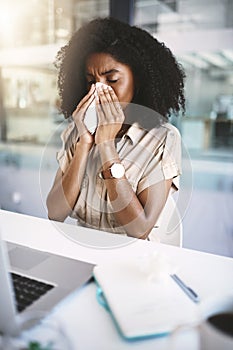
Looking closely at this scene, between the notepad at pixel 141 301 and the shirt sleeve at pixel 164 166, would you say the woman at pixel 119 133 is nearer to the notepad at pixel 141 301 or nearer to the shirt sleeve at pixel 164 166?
the shirt sleeve at pixel 164 166

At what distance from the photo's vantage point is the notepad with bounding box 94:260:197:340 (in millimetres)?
501

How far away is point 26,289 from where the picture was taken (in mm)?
626

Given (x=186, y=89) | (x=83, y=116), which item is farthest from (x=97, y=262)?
(x=186, y=89)

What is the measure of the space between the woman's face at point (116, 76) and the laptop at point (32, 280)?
0.87 metres

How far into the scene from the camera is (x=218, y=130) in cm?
192

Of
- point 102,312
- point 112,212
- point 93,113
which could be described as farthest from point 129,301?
point 93,113

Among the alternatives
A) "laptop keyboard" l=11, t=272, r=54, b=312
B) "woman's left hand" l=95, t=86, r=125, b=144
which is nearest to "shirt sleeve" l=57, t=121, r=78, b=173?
"woman's left hand" l=95, t=86, r=125, b=144

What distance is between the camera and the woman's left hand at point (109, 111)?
1.44 m

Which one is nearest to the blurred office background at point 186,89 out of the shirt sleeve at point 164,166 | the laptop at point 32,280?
the shirt sleeve at point 164,166

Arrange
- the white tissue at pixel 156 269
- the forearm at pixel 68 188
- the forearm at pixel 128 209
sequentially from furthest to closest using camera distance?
the forearm at pixel 68 188, the forearm at pixel 128 209, the white tissue at pixel 156 269

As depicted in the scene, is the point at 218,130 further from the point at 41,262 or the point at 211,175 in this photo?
the point at 41,262

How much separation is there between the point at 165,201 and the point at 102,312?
763 millimetres

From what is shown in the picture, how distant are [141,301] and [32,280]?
222mm

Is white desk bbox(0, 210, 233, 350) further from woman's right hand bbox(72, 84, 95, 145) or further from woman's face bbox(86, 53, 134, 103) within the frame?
woman's face bbox(86, 53, 134, 103)
